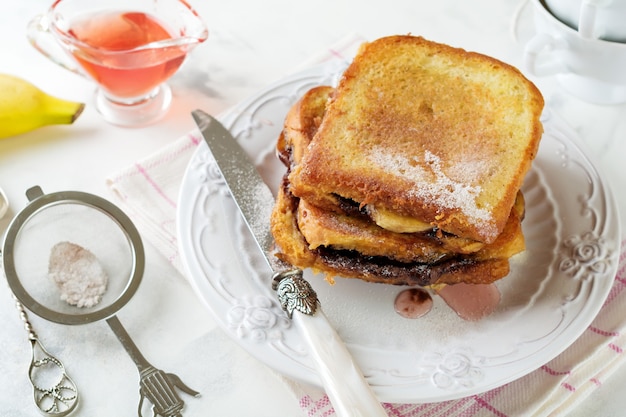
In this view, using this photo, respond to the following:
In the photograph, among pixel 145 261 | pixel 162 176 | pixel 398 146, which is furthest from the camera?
pixel 162 176

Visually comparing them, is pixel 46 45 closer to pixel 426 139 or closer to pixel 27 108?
pixel 27 108

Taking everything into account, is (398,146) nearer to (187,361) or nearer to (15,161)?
(187,361)

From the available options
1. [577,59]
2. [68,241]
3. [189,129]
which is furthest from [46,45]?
[577,59]

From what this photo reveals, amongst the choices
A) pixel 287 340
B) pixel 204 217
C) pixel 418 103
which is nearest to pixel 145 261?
pixel 204 217

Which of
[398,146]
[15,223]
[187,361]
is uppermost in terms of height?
[398,146]

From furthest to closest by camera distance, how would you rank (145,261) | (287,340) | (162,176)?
(162,176)
(145,261)
(287,340)

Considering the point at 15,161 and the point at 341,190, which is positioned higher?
the point at 341,190

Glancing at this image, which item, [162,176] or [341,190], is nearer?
[341,190]
